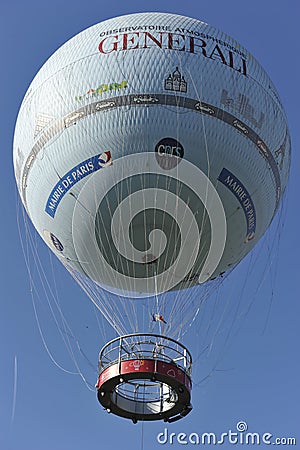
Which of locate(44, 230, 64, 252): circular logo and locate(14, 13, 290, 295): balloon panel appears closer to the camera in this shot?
locate(14, 13, 290, 295): balloon panel

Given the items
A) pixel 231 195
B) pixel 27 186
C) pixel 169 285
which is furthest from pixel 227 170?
pixel 27 186

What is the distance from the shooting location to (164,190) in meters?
22.1

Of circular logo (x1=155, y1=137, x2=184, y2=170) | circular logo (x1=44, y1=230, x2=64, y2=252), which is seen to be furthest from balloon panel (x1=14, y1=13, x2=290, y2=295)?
circular logo (x1=44, y1=230, x2=64, y2=252)

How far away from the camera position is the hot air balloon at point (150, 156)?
21500 millimetres

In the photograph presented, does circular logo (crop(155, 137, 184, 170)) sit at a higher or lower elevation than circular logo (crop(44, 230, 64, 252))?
higher

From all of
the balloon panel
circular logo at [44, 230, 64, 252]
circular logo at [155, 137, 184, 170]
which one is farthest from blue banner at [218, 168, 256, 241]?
circular logo at [44, 230, 64, 252]

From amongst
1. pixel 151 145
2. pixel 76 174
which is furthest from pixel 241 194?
pixel 76 174

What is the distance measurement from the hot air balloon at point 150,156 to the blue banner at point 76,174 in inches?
1.1

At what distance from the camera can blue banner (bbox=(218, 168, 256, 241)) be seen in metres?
22.1

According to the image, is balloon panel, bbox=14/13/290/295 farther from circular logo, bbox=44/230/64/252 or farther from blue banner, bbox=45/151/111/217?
circular logo, bbox=44/230/64/252

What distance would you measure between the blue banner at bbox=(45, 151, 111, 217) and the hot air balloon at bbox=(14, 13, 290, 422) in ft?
0.10

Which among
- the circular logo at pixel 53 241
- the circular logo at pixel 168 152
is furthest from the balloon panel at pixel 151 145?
the circular logo at pixel 53 241

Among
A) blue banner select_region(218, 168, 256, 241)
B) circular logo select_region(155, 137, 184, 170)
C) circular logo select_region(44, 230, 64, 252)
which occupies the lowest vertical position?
circular logo select_region(44, 230, 64, 252)

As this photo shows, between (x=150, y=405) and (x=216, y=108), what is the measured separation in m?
7.86
